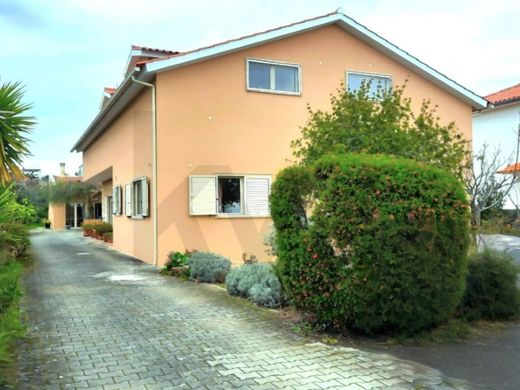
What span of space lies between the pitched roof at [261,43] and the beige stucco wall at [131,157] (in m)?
0.52

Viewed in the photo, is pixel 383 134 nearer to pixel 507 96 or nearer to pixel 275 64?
pixel 275 64

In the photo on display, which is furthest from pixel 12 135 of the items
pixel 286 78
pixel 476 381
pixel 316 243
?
pixel 286 78

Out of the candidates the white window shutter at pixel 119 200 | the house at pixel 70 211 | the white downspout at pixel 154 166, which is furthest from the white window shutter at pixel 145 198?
the house at pixel 70 211

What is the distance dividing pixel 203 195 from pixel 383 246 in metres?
8.10

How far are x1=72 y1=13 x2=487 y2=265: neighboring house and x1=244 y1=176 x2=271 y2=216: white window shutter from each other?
0.10 feet

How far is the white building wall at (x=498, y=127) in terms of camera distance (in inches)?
999

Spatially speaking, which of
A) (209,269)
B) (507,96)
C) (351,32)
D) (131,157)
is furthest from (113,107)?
(507,96)

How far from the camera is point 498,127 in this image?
1054 inches

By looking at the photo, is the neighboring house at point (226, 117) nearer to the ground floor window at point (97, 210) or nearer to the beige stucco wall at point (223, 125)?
the beige stucco wall at point (223, 125)

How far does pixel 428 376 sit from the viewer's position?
15.7 feet

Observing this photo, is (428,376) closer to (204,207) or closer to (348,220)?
(348,220)

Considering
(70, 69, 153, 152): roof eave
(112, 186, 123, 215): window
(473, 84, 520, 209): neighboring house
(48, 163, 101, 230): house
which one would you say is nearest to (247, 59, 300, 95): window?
(70, 69, 153, 152): roof eave

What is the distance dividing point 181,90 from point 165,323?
25.9 ft

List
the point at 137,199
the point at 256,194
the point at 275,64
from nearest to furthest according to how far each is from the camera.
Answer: the point at 256,194 → the point at 275,64 → the point at 137,199
